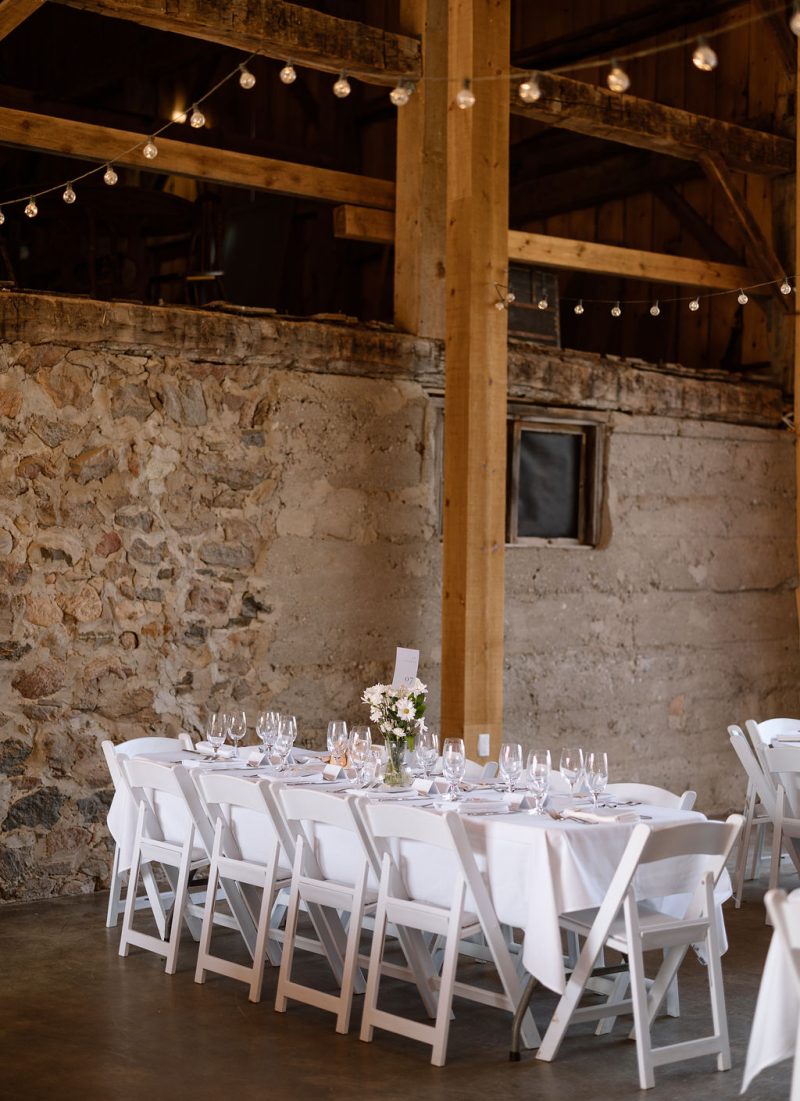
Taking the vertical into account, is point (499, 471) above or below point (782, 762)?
above

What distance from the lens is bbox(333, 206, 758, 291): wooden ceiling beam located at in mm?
7312

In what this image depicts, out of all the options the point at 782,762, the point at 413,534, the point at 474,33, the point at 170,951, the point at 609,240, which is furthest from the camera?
the point at 609,240

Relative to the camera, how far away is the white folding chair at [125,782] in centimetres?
534

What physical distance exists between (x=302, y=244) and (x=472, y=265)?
17.9ft

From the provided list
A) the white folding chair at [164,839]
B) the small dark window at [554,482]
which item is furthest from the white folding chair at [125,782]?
the small dark window at [554,482]

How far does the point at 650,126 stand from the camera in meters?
7.68

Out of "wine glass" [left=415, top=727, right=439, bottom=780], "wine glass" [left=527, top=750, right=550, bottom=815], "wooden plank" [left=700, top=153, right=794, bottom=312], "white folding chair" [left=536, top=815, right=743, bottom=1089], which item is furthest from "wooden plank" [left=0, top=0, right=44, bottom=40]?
"wooden plank" [left=700, top=153, right=794, bottom=312]

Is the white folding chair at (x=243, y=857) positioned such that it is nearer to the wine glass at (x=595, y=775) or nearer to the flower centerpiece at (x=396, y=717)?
the flower centerpiece at (x=396, y=717)

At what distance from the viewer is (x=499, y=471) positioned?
21.4ft

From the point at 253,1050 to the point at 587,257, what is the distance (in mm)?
5065

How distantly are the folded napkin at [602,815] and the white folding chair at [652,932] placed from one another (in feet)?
0.56

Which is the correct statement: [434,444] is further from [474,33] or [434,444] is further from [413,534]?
[474,33]

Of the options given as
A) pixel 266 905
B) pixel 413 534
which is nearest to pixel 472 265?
pixel 413 534

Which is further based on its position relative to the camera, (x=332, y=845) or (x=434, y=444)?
(x=434, y=444)
